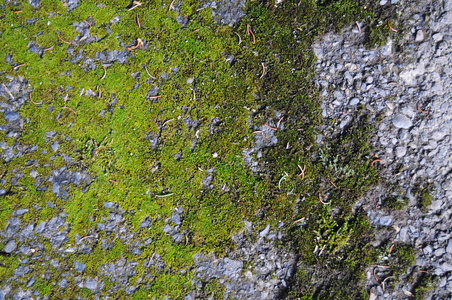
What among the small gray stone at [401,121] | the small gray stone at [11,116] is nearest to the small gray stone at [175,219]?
the small gray stone at [11,116]

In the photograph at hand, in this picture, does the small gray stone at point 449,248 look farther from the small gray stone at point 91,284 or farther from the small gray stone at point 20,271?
the small gray stone at point 20,271

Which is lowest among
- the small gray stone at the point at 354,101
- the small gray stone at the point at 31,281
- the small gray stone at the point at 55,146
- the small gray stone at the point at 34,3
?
the small gray stone at the point at 354,101

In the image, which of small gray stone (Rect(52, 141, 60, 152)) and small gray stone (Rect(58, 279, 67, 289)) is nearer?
small gray stone (Rect(58, 279, 67, 289))

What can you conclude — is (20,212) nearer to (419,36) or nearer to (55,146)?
(55,146)

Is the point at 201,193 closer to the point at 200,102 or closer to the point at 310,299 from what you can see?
the point at 200,102

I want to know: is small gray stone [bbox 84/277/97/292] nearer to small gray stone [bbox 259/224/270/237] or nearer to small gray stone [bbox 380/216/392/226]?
small gray stone [bbox 259/224/270/237]

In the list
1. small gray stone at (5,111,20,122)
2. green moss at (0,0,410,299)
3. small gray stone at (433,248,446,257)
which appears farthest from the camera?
small gray stone at (5,111,20,122)

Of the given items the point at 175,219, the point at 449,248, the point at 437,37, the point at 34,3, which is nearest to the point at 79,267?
the point at 175,219

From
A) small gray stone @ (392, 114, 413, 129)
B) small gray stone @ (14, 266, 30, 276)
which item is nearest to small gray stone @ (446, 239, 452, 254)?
small gray stone @ (392, 114, 413, 129)

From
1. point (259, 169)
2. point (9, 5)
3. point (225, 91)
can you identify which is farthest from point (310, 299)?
point (9, 5)

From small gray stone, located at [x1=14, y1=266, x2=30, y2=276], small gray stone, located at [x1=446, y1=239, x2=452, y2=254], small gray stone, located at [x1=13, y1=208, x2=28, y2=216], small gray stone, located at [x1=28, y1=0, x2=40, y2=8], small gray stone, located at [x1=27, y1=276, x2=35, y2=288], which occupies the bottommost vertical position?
small gray stone, located at [x1=446, y1=239, x2=452, y2=254]
